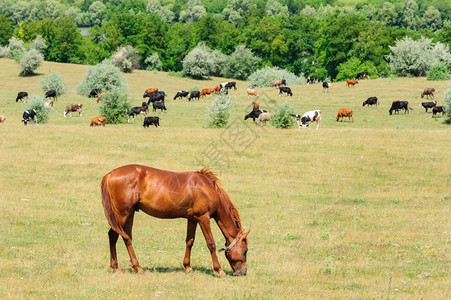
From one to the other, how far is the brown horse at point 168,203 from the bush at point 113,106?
36.9 m

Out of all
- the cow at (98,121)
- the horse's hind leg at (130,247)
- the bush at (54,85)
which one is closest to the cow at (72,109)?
the cow at (98,121)

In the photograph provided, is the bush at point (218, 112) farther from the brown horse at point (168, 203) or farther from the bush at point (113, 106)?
the brown horse at point (168, 203)

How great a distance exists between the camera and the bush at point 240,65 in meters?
118

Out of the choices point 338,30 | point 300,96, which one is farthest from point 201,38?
point 300,96

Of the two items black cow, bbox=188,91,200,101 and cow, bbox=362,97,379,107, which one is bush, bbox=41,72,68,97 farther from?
cow, bbox=362,97,379,107

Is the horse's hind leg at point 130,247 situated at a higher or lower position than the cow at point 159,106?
higher

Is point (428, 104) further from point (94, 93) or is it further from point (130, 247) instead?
point (130, 247)

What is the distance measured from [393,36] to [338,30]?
1269cm

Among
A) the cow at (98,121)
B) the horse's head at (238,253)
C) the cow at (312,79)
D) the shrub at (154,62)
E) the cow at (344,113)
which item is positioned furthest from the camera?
the shrub at (154,62)

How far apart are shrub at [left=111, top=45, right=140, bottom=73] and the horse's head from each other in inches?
3947

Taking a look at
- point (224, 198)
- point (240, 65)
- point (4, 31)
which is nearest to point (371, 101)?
point (224, 198)

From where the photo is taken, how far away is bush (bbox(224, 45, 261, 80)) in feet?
386

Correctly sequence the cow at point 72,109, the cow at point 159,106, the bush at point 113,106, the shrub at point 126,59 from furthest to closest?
the shrub at point 126,59, the cow at point 159,106, the cow at point 72,109, the bush at point 113,106

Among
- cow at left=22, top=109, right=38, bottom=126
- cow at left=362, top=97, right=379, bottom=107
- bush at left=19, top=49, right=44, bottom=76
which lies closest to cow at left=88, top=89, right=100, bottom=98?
cow at left=22, top=109, right=38, bottom=126
